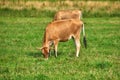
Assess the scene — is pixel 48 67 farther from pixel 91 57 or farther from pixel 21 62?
pixel 91 57

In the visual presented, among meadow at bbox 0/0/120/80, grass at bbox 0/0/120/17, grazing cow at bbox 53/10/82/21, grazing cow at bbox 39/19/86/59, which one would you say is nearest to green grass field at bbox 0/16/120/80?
meadow at bbox 0/0/120/80

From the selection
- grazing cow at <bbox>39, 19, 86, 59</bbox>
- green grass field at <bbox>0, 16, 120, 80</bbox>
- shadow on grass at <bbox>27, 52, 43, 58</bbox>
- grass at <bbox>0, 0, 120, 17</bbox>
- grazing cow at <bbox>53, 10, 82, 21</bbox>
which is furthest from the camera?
grass at <bbox>0, 0, 120, 17</bbox>

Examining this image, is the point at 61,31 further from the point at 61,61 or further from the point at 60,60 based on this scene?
the point at 61,61

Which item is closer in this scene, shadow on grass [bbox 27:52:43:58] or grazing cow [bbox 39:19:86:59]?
grazing cow [bbox 39:19:86:59]

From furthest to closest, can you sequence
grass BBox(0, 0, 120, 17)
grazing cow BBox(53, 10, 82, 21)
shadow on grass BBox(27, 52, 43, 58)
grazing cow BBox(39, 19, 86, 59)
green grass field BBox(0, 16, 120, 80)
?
grass BBox(0, 0, 120, 17) → grazing cow BBox(53, 10, 82, 21) → shadow on grass BBox(27, 52, 43, 58) → grazing cow BBox(39, 19, 86, 59) → green grass field BBox(0, 16, 120, 80)

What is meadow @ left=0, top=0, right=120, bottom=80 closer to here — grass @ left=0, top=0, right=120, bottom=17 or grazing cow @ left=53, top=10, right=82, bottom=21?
grazing cow @ left=53, top=10, right=82, bottom=21

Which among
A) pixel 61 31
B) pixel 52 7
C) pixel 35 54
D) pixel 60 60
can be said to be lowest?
pixel 52 7

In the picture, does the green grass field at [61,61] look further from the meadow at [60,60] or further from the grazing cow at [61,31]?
the grazing cow at [61,31]

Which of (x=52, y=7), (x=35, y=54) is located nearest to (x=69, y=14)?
(x=35, y=54)

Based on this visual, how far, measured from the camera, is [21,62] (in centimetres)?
1352

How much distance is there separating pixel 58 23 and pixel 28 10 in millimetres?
22928

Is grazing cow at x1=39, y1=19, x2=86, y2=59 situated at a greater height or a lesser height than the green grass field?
greater

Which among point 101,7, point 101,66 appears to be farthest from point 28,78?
point 101,7

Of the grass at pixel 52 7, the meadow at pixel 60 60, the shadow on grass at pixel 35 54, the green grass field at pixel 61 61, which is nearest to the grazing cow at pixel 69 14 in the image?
the meadow at pixel 60 60
